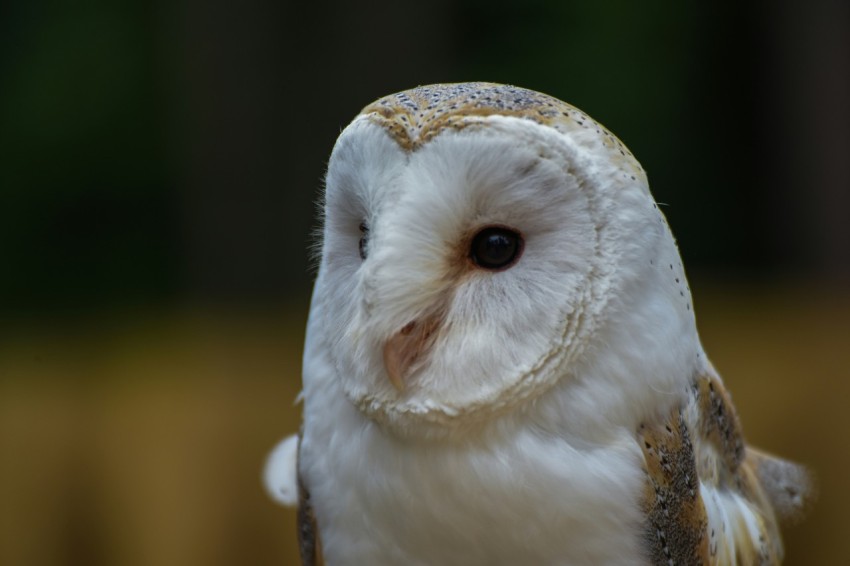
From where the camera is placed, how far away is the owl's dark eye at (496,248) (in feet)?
3.63

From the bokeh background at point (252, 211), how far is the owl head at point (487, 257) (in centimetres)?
161

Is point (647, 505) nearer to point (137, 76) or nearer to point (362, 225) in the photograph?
point (362, 225)

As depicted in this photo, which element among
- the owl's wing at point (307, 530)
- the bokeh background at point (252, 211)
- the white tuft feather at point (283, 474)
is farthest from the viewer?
the bokeh background at point (252, 211)

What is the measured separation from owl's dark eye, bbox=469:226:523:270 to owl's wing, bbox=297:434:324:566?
1.37 feet

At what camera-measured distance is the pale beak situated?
3.59ft

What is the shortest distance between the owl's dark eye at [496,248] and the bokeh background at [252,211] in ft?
5.43

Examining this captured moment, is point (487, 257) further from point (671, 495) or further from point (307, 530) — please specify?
point (307, 530)

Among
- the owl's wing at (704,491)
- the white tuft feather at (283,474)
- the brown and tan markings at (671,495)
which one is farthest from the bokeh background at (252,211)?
the brown and tan markings at (671,495)

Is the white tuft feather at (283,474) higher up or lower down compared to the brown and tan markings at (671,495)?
lower down

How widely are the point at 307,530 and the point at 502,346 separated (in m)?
0.45

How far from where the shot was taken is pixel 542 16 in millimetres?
4055

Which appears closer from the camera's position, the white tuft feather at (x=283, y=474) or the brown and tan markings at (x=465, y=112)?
the brown and tan markings at (x=465, y=112)

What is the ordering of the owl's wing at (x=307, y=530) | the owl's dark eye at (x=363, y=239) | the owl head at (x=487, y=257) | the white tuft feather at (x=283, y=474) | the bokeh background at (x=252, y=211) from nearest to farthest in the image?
the owl head at (x=487, y=257) < the owl's dark eye at (x=363, y=239) < the owl's wing at (x=307, y=530) < the white tuft feather at (x=283, y=474) < the bokeh background at (x=252, y=211)

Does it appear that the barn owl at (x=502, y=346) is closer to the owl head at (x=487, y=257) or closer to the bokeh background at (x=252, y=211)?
the owl head at (x=487, y=257)
